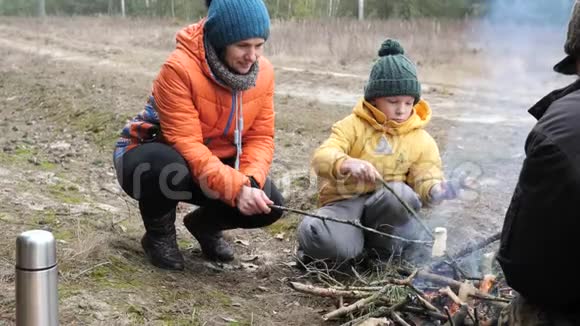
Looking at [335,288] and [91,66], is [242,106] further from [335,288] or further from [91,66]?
[91,66]

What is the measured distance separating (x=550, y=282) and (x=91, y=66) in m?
11.9

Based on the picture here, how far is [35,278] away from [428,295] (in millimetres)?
1413

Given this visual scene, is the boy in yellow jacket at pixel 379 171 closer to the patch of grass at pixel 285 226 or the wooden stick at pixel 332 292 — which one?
the wooden stick at pixel 332 292

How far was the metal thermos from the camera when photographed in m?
2.01

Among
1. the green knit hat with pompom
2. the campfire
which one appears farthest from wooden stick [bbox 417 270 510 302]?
the green knit hat with pompom

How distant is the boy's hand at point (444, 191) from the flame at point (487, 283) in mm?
613

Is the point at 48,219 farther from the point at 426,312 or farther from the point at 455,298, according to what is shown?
the point at 455,298

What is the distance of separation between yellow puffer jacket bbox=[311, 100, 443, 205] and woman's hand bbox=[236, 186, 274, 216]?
16.7 inches

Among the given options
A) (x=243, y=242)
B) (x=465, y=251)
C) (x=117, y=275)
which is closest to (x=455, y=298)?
(x=465, y=251)

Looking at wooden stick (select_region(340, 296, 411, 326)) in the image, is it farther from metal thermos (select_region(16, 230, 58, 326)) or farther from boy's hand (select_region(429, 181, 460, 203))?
metal thermos (select_region(16, 230, 58, 326))

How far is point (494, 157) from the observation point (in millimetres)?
5363

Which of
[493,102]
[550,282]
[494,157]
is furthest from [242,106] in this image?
[493,102]

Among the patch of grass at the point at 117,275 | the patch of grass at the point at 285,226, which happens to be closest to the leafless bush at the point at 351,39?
the patch of grass at the point at 285,226

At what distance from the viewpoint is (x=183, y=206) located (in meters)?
4.49
